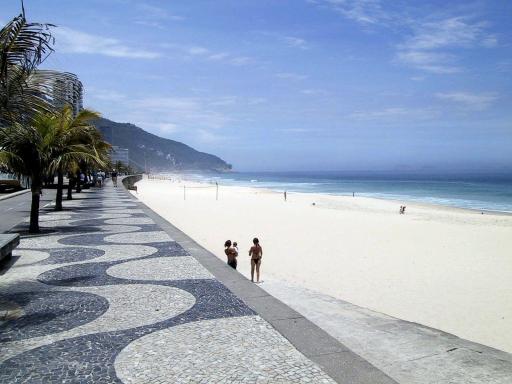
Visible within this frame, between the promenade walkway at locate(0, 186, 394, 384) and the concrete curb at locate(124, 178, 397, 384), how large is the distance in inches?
0.4

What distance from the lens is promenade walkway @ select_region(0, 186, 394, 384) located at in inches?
149

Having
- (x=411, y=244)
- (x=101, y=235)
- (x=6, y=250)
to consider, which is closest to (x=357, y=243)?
(x=411, y=244)

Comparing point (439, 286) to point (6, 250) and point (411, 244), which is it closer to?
point (411, 244)

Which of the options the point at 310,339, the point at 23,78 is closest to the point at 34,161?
the point at 23,78

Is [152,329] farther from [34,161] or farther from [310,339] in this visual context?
[34,161]

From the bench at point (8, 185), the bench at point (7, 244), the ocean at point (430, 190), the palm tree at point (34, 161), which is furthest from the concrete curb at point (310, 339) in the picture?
the ocean at point (430, 190)

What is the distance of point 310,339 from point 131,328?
6.52 feet

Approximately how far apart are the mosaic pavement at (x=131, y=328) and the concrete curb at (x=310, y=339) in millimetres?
102

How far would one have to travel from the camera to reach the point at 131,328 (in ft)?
16.0

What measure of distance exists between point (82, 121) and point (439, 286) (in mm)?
11631

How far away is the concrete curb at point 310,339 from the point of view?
3.71 metres

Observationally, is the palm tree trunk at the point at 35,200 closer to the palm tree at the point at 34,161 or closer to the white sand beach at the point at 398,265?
the palm tree at the point at 34,161

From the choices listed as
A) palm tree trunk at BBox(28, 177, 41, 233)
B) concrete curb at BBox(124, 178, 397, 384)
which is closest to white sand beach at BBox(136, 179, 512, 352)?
concrete curb at BBox(124, 178, 397, 384)

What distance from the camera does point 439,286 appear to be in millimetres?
9703
